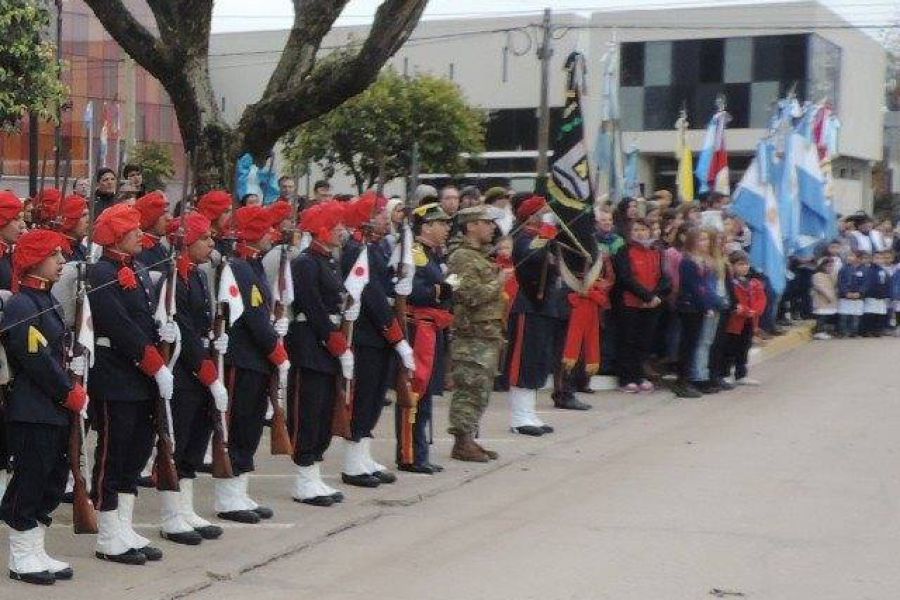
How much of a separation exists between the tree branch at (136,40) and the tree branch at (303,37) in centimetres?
102

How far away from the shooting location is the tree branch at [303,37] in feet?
47.3

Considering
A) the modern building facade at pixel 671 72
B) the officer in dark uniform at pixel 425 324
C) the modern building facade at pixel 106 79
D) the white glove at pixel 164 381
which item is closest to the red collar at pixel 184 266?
the white glove at pixel 164 381

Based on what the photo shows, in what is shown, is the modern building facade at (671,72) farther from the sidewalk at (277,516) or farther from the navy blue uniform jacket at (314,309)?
the navy blue uniform jacket at (314,309)

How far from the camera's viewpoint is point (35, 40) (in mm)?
15141

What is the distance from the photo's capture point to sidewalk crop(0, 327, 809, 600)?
24.9ft

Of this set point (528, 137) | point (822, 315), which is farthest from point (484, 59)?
point (822, 315)

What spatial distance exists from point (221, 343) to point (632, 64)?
130ft

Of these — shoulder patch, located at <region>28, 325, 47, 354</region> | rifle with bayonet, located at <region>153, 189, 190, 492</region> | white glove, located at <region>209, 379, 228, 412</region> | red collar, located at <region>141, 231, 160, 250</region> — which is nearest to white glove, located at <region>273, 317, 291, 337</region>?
white glove, located at <region>209, 379, 228, 412</region>

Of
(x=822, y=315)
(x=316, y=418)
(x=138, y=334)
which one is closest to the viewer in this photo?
(x=138, y=334)

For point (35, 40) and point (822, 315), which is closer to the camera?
point (35, 40)

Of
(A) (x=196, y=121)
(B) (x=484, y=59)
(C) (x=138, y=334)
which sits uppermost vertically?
(B) (x=484, y=59)

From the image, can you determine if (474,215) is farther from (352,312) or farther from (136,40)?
(136,40)

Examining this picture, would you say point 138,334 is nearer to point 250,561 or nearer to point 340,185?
point 250,561

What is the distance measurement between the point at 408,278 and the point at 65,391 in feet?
12.0
